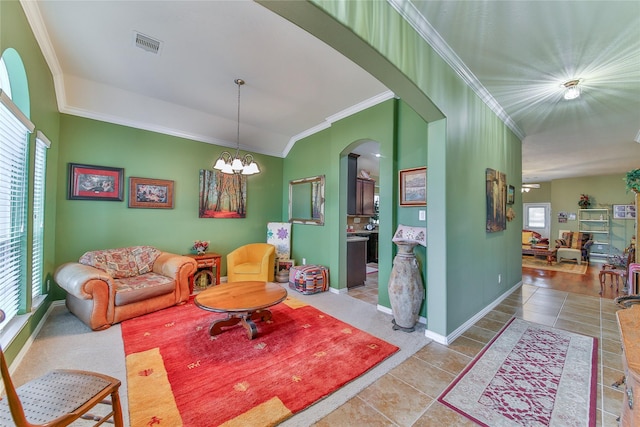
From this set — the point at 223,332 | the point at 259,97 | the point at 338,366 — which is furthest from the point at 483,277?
the point at 259,97

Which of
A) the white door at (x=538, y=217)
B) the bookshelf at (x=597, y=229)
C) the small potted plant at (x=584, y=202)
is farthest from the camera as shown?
the white door at (x=538, y=217)

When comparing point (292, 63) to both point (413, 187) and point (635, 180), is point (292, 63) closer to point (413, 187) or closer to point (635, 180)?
point (413, 187)

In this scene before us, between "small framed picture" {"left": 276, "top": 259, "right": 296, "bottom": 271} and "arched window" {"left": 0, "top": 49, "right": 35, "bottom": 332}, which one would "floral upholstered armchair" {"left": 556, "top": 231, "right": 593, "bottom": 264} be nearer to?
"small framed picture" {"left": 276, "top": 259, "right": 296, "bottom": 271}

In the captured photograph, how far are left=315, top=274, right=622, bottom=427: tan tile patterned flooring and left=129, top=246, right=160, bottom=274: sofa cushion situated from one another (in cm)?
333

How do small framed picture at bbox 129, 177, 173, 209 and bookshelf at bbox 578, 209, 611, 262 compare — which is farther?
bookshelf at bbox 578, 209, 611, 262

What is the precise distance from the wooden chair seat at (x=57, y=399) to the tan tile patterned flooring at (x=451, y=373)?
1186mm

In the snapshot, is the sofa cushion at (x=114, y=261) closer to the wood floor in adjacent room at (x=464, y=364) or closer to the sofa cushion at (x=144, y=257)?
the sofa cushion at (x=144, y=257)

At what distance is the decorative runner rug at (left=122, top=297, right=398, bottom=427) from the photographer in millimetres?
1613

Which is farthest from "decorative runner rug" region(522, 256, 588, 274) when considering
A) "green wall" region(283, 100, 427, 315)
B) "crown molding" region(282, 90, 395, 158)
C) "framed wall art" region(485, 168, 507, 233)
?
"crown molding" region(282, 90, 395, 158)

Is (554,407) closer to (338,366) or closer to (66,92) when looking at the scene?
(338,366)

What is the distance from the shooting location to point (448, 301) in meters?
2.52

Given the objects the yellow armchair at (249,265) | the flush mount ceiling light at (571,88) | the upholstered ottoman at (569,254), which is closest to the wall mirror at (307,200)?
the yellow armchair at (249,265)

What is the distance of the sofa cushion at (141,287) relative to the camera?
2889 millimetres

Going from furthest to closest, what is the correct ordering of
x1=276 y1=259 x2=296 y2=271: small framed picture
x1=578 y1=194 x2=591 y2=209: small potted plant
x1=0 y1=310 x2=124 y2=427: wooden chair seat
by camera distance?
x1=578 y1=194 x2=591 y2=209: small potted plant
x1=276 y1=259 x2=296 y2=271: small framed picture
x1=0 y1=310 x2=124 y2=427: wooden chair seat
